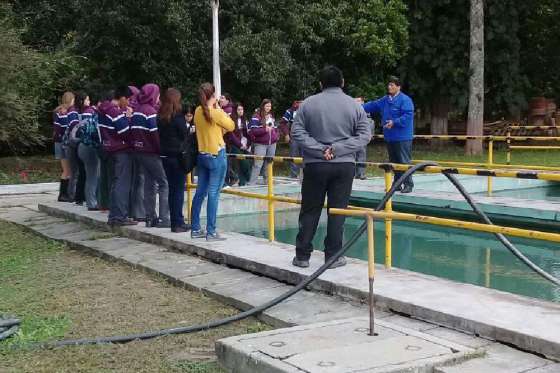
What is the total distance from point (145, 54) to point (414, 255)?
1119 centimetres

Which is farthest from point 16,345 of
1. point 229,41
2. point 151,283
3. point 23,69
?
point 229,41

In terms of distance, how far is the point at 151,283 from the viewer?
723cm

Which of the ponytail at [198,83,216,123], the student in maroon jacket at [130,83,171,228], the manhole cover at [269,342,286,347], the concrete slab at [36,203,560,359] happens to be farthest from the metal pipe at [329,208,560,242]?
the student in maroon jacket at [130,83,171,228]

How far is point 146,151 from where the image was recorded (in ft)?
30.0

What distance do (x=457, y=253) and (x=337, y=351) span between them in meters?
5.66

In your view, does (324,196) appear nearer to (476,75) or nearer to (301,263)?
(301,263)

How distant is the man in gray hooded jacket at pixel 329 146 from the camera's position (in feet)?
21.6

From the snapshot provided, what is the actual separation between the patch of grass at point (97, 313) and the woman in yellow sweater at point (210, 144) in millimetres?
1227

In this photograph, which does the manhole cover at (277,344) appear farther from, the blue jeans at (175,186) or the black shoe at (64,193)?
the black shoe at (64,193)

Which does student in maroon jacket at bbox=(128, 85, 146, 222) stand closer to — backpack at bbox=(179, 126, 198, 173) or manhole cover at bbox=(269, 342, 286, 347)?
backpack at bbox=(179, 126, 198, 173)

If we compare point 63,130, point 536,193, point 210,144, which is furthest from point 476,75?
point 210,144

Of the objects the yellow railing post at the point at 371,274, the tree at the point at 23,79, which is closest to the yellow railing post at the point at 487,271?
the yellow railing post at the point at 371,274

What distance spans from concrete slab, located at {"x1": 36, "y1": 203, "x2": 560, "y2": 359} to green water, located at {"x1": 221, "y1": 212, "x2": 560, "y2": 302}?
1.79 metres

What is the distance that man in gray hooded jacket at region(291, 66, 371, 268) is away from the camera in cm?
660
